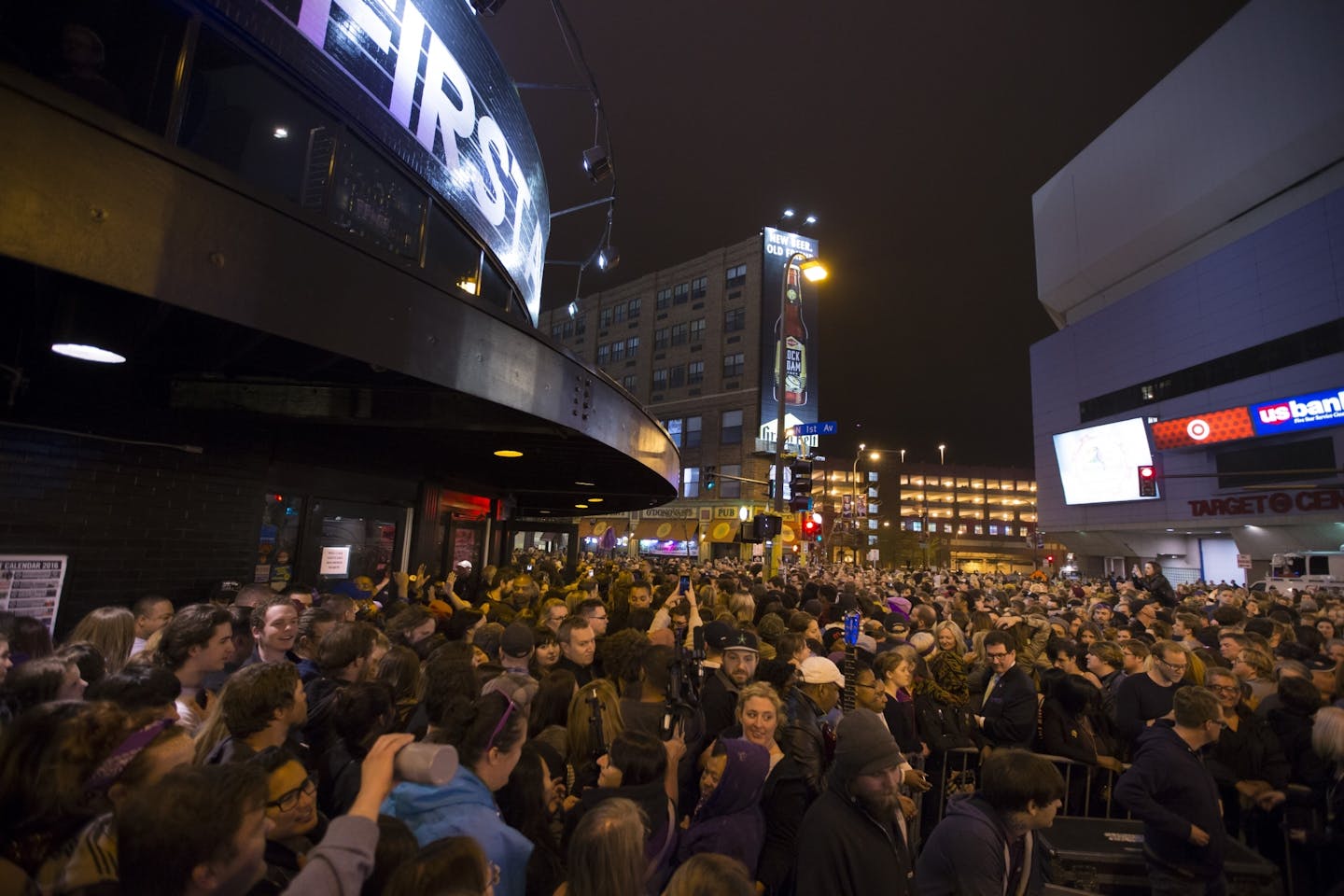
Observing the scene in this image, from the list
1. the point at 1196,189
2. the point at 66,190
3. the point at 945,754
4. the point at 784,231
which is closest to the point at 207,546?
the point at 66,190

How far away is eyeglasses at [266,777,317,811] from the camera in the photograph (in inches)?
89.8

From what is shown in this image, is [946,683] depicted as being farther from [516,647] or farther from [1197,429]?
[1197,429]

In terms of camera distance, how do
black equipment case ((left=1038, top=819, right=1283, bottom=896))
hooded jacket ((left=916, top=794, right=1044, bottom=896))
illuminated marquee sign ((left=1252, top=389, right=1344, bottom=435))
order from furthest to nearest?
illuminated marquee sign ((left=1252, top=389, right=1344, bottom=435)) < black equipment case ((left=1038, top=819, right=1283, bottom=896)) < hooded jacket ((left=916, top=794, right=1044, bottom=896))

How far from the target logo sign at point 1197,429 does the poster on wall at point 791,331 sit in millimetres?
22004

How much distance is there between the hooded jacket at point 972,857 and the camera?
3.05 meters

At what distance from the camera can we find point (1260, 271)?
33.2 m

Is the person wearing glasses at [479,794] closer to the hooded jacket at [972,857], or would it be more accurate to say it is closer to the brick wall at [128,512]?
the hooded jacket at [972,857]

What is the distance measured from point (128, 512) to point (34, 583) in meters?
1.03

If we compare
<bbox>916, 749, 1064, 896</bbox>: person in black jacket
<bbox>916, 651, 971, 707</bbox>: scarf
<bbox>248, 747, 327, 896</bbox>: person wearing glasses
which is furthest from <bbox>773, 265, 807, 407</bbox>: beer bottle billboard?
<bbox>248, 747, 327, 896</bbox>: person wearing glasses

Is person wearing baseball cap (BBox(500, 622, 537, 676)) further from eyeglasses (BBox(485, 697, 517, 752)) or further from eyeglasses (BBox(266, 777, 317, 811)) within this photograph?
eyeglasses (BBox(266, 777, 317, 811))

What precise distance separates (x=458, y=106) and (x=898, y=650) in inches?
394

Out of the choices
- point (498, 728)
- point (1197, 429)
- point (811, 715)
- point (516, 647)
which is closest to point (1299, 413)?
point (1197, 429)

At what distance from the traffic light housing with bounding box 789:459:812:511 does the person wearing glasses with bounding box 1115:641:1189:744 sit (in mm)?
7814

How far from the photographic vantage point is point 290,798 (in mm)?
2307
